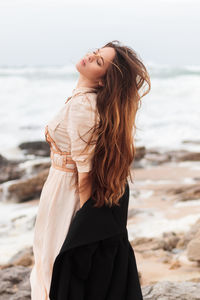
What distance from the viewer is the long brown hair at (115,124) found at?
2123 mm

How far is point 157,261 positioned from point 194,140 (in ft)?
29.1

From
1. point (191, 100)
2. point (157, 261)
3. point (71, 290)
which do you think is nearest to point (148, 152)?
point (157, 261)

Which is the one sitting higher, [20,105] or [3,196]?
[20,105]

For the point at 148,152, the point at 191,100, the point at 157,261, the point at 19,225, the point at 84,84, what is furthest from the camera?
the point at 191,100

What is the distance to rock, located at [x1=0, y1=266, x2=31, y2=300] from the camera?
3.42 m

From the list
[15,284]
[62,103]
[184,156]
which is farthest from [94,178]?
[62,103]

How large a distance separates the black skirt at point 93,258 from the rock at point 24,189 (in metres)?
5.46

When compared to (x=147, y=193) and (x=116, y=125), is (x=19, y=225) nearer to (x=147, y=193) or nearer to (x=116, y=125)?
(x=147, y=193)

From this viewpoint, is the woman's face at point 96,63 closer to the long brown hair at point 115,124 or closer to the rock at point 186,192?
the long brown hair at point 115,124

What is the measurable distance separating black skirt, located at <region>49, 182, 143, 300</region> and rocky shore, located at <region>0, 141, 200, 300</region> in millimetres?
263

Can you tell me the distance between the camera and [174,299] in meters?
2.82

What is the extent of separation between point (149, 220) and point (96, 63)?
13.9ft

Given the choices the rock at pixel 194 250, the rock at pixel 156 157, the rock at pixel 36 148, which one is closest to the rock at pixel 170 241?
the rock at pixel 194 250

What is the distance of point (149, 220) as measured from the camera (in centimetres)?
611
